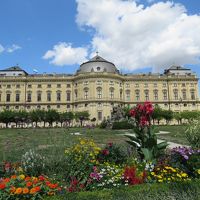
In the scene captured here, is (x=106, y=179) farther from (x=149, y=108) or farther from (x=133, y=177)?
(x=149, y=108)

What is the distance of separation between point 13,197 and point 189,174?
4019 millimetres

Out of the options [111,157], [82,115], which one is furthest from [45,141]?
[82,115]

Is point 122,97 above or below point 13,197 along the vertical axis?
above

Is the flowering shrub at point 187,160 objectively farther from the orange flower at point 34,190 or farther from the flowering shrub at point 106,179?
the orange flower at point 34,190

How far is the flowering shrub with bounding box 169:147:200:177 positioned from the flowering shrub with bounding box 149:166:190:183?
16.5 inches

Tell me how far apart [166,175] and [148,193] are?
1.38 m

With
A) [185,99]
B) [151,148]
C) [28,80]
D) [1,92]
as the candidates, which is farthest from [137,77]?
[151,148]

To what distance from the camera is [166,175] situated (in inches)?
206

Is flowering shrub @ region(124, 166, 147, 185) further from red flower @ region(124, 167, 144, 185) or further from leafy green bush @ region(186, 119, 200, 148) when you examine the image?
leafy green bush @ region(186, 119, 200, 148)

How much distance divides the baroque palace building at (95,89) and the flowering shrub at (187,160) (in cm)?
5432

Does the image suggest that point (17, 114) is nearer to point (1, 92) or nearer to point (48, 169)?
point (1, 92)

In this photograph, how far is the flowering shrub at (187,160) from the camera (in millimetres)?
5613

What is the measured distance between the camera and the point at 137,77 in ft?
226

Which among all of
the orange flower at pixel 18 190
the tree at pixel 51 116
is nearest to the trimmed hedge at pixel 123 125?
the tree at pixel 51 116
